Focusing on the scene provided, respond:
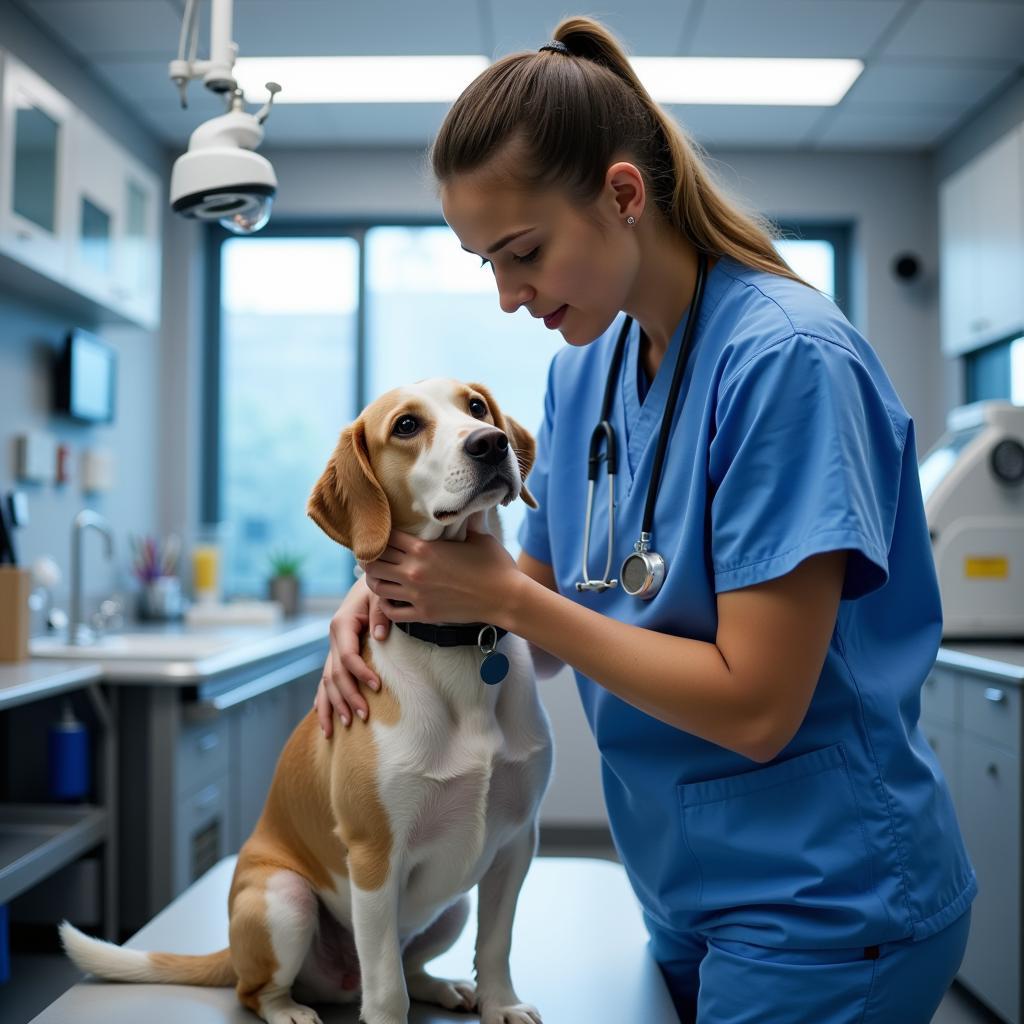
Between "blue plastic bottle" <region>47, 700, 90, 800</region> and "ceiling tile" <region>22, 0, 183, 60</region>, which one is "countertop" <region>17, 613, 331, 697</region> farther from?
"ceiling tile" <region>22, 0, 183, 60</region>

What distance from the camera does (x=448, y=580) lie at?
99 centimetres

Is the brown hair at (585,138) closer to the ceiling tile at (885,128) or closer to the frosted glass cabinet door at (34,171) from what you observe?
the frosted glass cabinet door at (34,171)

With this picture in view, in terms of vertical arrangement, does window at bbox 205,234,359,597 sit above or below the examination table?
above

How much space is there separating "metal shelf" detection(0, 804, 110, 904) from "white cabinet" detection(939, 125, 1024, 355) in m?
3.11

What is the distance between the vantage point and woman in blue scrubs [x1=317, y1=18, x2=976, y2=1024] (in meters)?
0.89

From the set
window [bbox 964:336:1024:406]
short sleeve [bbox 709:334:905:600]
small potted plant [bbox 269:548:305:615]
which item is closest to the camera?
short sleeve [bbox 709:334:905:600]

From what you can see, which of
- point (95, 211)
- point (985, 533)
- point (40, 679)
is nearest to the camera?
point (40, 679)

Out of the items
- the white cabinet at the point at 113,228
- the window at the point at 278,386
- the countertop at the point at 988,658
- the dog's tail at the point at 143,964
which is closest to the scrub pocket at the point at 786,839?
the dog's tail at the point at 143,964

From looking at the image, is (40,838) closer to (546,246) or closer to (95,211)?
(95,211)

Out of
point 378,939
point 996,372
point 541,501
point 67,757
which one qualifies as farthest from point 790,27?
point 378,939

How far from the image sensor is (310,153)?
14.0 feet

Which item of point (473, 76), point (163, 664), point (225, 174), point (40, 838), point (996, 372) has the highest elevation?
point (473, 76)

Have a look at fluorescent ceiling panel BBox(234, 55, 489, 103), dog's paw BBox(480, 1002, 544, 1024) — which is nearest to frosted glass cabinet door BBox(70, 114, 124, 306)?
fluorescent ceiling panel BBox(234, 55, 489, 103)

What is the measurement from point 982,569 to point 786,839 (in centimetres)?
216
